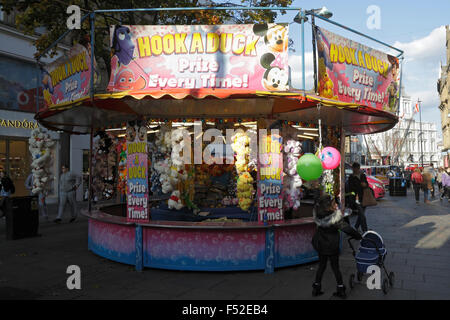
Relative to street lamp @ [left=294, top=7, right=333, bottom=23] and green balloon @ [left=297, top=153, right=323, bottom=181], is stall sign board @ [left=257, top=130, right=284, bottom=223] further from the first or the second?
street lamp @ [left=294, top=7, right=333, bottom=23]

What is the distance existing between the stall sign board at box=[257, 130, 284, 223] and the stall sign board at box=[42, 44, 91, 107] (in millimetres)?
3477

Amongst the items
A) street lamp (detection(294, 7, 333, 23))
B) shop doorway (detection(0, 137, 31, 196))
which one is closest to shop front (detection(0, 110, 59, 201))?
shop doorway (detection(0, 137, 31, 196))

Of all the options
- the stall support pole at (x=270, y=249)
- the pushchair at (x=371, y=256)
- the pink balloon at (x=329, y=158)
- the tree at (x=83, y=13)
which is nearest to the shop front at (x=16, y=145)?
the tree at (x=83, y=13)

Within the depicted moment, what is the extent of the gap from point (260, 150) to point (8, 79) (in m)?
15.8

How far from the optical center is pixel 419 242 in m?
9.08

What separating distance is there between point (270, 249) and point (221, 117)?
3.02 m

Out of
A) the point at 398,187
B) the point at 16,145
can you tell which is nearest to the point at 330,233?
the point at 16,145

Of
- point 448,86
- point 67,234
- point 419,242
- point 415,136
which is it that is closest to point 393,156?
point 448,86

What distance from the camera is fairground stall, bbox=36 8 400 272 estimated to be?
5797 millimetres

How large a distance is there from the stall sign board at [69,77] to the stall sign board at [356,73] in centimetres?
431

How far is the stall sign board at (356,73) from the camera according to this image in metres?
6.25

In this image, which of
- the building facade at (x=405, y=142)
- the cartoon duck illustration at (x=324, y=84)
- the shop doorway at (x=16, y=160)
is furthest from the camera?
the building facade at (x=405, y=142)

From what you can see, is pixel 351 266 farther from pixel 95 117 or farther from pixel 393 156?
pixel 393 156

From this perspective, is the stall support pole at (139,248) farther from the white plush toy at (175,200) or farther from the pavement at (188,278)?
the white plush toy at (175,200)
